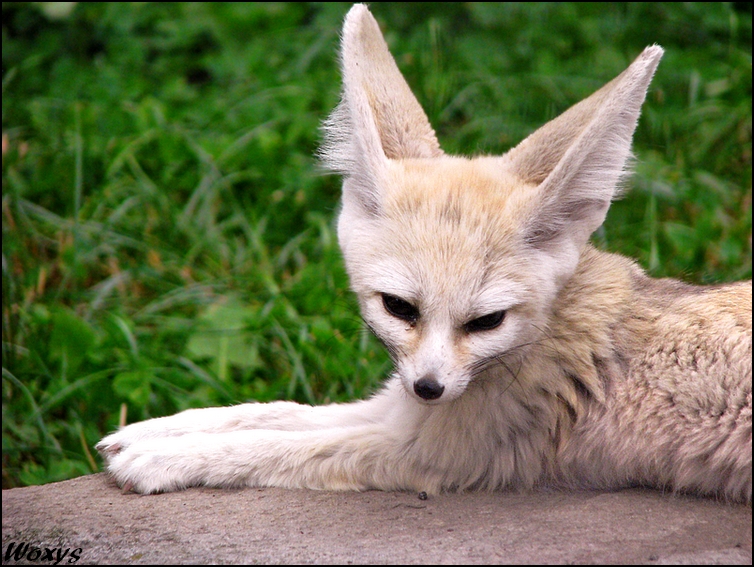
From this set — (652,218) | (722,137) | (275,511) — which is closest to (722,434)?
(275,511)

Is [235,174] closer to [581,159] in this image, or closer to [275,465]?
[275,465]

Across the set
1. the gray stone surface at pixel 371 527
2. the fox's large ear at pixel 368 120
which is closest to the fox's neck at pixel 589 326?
the gray stone surface at pixel 371 527

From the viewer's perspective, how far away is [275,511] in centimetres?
310

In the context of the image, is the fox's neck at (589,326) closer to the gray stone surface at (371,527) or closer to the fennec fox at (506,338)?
the fennec fox at (506,338)

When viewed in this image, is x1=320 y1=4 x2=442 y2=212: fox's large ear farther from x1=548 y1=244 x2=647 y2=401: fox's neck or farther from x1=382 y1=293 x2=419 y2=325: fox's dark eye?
x1=548 y1=244 x2=647 y2=401: fox's neck

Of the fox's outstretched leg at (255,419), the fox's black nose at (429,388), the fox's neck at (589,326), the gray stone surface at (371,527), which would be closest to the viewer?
the gray stone surface at (371,527)

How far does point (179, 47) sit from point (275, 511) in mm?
5052

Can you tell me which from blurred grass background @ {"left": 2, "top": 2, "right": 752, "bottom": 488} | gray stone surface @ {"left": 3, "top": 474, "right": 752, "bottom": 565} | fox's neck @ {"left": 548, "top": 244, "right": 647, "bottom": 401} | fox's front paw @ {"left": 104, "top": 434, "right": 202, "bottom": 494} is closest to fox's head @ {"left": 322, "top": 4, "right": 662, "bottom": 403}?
fox's neck @ {"left": 548, "top": 244, "right": 647, "bottom": 401}

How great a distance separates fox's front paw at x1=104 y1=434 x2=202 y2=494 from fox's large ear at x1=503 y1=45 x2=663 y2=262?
5.06 feet

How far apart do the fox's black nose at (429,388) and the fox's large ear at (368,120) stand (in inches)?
29.2

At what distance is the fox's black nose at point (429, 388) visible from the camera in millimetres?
2842

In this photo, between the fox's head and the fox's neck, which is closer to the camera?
the fox's head

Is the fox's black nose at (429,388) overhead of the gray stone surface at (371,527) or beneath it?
overhead

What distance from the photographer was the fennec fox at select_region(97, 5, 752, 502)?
298 centimetres
